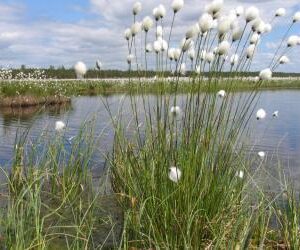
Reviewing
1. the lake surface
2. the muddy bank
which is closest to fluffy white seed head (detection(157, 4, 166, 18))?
the lake surface

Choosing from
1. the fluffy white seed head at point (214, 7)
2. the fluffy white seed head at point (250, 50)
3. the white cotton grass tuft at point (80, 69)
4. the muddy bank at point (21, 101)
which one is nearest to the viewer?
the white cotton grass tuft at point (80, 69)

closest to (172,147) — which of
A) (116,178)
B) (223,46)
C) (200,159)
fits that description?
(200,159)

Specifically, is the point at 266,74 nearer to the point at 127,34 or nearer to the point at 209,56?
the point at 209,56

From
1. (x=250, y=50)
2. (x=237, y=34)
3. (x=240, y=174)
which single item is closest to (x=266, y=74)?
(x=250, y=50)

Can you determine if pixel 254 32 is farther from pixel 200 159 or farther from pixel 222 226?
pixel 222 226

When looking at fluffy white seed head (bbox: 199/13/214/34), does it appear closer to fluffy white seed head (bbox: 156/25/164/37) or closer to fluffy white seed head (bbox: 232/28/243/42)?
fluffy white seed head (bbox: 232/28/243/42)

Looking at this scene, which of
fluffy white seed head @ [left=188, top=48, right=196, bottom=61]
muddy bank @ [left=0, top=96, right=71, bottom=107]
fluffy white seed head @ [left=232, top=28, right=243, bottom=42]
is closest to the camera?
fluffy white seed head @ [left=232, top=28, right=243, bottom=42]

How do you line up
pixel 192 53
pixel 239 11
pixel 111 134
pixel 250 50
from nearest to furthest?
pixel 250 50
pixel 239 11
pixel 192 53
pixel 111 134

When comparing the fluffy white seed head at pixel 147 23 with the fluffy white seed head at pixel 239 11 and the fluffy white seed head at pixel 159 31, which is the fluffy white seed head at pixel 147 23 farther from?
the fluffy white seed head at pixel 239 11

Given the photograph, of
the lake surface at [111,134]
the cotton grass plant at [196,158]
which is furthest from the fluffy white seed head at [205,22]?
the lake surface at [111,134]

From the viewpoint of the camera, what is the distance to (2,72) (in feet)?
80.6

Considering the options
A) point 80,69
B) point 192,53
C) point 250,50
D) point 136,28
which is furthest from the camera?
point 192,53

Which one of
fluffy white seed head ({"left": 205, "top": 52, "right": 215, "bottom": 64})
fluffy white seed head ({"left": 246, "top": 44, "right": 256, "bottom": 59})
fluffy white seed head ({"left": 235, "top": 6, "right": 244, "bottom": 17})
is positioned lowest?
fluffy white seed head ({"left": 205, "top": 52, "right": 215, "bottom": 64})

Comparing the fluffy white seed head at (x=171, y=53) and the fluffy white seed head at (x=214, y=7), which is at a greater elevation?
the fluffy white seed head at (x=214, y=7)
